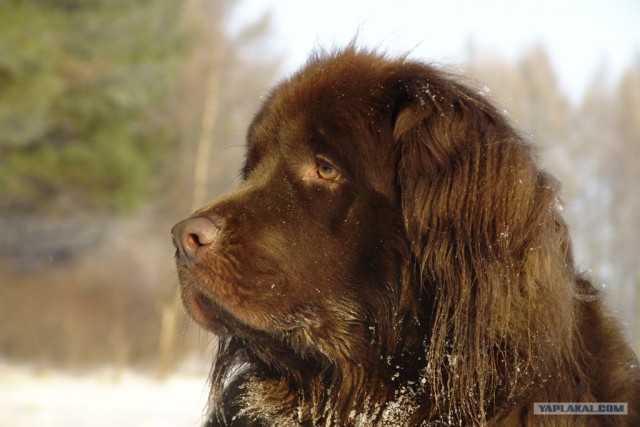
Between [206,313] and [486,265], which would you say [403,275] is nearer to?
[486,265]

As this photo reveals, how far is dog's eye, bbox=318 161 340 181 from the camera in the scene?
10.7 ft

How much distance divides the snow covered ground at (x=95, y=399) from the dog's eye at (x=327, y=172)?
5936 mm

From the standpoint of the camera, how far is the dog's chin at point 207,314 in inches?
127

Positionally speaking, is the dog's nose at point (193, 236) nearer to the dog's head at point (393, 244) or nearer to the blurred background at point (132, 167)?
the dog's head at point (393, 244)

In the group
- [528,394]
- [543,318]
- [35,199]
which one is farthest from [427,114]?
[35,199]

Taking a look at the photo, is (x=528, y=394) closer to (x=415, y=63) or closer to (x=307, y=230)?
(x=307, y=230)

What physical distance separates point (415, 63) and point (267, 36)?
25528 millimetres

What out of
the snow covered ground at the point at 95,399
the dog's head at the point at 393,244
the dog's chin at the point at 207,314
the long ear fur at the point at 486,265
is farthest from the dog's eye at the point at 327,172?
the snow covered ground at the point at 95,399

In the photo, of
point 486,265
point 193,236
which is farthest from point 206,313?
point 486,265

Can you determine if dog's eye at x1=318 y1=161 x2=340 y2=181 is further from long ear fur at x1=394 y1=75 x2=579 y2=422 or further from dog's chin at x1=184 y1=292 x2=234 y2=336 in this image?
dog's chin at x1=184 y1=292 x2=234 y2=336

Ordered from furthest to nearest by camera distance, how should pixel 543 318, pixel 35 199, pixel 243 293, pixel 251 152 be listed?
pixel 35 199, pixel 251 152, pixel 243 293, pixel 543 318

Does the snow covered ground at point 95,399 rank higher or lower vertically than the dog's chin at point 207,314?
higher

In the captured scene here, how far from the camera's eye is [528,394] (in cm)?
291

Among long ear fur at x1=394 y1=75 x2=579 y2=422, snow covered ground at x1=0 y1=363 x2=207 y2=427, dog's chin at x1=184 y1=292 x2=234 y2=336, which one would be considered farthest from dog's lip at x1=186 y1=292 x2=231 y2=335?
snow covered ground at x1=0 y1=363 x2=207 y2=427
